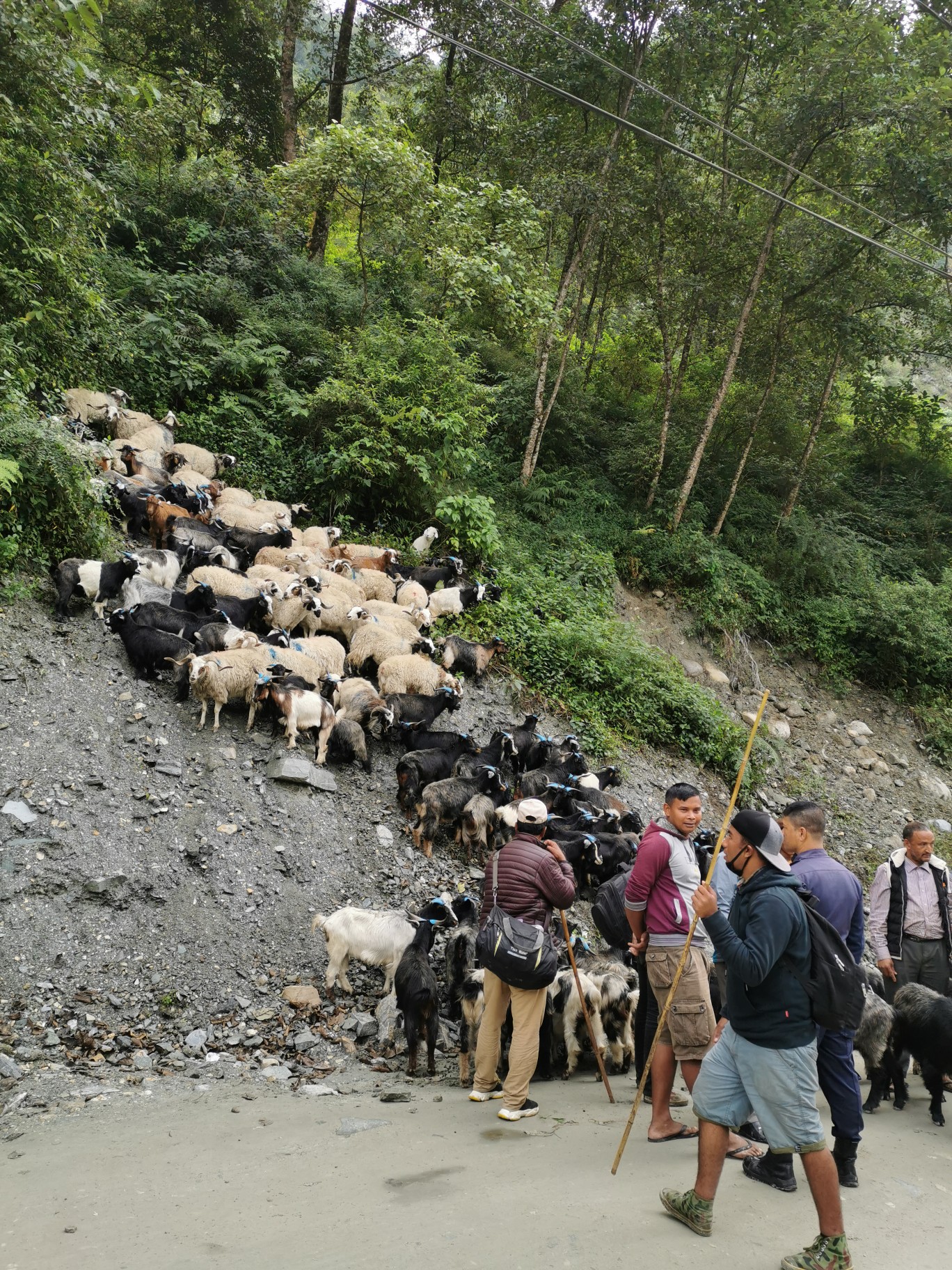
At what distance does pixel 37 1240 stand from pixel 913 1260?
13.6 ft

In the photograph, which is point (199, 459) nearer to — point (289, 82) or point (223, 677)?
point (223, 677)

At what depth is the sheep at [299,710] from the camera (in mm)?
8930

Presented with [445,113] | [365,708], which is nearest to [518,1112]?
[365,708]


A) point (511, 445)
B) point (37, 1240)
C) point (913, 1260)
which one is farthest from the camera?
point (511, 445)

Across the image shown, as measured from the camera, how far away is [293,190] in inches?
597

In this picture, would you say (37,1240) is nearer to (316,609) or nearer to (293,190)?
(316,609)

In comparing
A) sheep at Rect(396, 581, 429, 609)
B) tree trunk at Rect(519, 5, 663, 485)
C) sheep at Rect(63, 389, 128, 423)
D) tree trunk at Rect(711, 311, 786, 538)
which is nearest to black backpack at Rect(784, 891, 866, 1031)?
sheep at Rect(396, 581, 429, 609)

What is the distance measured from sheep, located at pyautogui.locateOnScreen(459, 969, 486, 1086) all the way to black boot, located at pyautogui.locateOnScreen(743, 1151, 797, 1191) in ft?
7.12

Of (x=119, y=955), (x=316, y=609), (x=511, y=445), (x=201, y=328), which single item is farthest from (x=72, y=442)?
(x=511, y=445)

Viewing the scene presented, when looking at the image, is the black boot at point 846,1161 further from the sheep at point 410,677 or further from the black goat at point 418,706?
the sheep at point 410,677

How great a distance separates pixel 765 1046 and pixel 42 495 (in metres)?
9.50

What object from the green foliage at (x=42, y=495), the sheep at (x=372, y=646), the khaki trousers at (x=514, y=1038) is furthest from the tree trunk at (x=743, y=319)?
the khaki trousers at (x=514, y=1038)

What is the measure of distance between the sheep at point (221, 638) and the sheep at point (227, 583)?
48.9 inches

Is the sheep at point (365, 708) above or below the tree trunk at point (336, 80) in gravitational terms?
below
